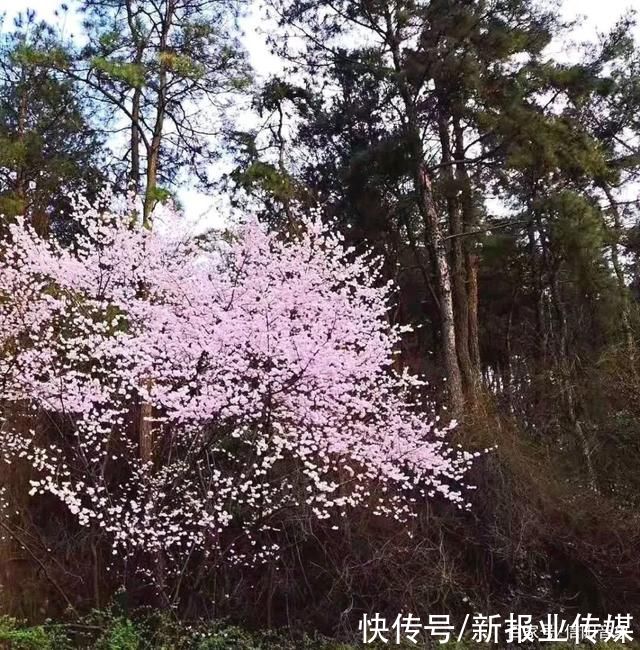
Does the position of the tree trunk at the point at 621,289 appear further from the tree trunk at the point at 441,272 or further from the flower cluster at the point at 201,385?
the flower cluster at the point at 201,385

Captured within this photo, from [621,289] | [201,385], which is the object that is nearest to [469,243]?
[621,289]

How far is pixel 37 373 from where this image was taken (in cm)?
743

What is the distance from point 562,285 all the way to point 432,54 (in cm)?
641

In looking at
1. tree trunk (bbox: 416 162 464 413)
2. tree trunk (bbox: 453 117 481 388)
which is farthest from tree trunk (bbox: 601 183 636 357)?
tree trunk (bbox: 416 162 464 413)

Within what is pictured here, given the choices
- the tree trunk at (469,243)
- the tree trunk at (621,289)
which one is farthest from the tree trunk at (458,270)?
the tree trunk at (621,289)

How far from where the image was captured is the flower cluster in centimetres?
687

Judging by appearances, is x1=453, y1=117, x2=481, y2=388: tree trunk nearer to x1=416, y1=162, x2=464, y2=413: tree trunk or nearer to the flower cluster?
x1=416, y1=162, x2=464, y2=413: tree trunk

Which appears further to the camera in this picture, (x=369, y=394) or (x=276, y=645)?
(x=369, y=394)

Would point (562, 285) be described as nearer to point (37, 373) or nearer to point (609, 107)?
point (609, 107)

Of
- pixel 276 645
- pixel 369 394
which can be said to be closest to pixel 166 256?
pixel 369 394

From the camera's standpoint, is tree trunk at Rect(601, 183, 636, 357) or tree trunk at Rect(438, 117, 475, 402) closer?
tree trunk at Rect(601, 183, 636, 357)

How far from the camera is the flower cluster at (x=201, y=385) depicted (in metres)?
6.87

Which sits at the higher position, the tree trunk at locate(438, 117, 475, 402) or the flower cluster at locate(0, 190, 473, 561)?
the tree trunk at locate(438, 117, 475, 402)

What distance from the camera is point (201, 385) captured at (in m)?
6.93
